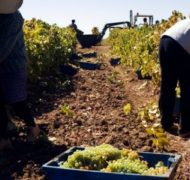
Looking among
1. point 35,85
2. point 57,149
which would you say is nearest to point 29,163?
point 57,149

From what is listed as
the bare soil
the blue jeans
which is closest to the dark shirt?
the bare soil

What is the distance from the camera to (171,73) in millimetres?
5117

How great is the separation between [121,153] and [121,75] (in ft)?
35.7

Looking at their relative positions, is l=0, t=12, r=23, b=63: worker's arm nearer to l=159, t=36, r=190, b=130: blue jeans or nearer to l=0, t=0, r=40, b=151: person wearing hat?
l=0, t=0, r=40, b=151: person wearing hat

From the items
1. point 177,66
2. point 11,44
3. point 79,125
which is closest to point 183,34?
point 177,66

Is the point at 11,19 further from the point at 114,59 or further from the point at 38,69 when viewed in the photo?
the point at 114,59

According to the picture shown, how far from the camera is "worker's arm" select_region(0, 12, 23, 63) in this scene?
5.48 m

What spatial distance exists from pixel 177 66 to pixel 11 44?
1.66m

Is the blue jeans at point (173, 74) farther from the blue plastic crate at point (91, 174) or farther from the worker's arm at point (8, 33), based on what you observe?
the worker's arm at point (8, 33)

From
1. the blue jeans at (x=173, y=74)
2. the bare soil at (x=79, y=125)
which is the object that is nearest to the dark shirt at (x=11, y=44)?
the bare soil at (x=79, y=125)

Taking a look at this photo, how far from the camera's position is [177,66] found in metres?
5.05

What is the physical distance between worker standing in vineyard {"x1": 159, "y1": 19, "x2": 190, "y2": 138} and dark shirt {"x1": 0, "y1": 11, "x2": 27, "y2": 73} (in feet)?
4.84

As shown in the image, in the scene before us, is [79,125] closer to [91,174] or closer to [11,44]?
[11,44]

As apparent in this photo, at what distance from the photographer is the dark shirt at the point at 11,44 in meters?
5.48
